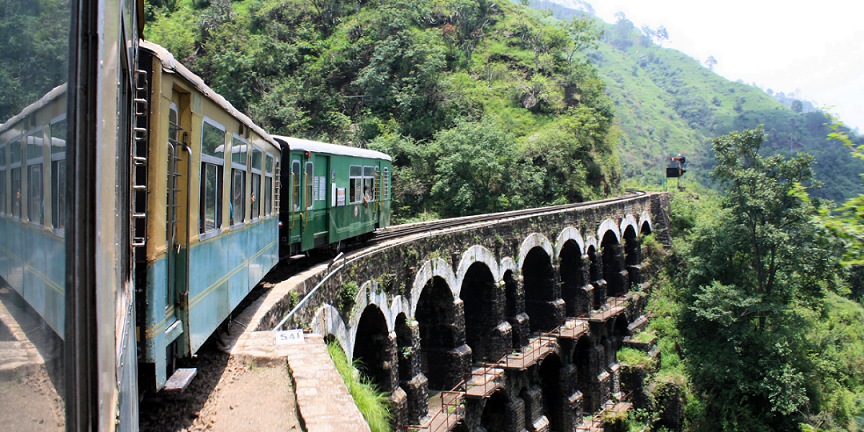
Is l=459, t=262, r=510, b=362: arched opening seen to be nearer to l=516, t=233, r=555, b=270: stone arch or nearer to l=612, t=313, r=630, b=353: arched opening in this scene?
l=516, t=233, r=555, b=270: stone arch

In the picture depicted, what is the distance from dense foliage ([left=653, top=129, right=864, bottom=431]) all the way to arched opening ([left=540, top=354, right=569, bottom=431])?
246 inches

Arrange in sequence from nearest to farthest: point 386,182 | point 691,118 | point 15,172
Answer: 1. point 15,172
2. point 386,182
3. point 691,118

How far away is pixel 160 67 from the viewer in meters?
3.27

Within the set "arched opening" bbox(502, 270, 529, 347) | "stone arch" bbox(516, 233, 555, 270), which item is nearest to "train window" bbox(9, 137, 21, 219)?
"arched opening" bbox(502, 270, 529, 347)

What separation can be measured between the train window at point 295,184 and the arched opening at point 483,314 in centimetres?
669

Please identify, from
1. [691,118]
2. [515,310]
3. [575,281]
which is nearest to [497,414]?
[515,310]

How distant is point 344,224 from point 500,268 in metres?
5.68

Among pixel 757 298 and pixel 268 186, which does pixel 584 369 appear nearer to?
pixel 757 298

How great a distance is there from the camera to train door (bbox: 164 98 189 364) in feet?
11.8

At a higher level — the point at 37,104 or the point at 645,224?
the point at 37,104

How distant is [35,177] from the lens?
1.46 meters

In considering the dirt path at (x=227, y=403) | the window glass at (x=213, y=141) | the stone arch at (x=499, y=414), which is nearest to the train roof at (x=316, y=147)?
the window glass at (x=213, y=141)

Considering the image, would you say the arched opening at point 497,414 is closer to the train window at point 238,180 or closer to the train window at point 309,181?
the train window at point 309,181

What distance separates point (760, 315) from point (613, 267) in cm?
605
